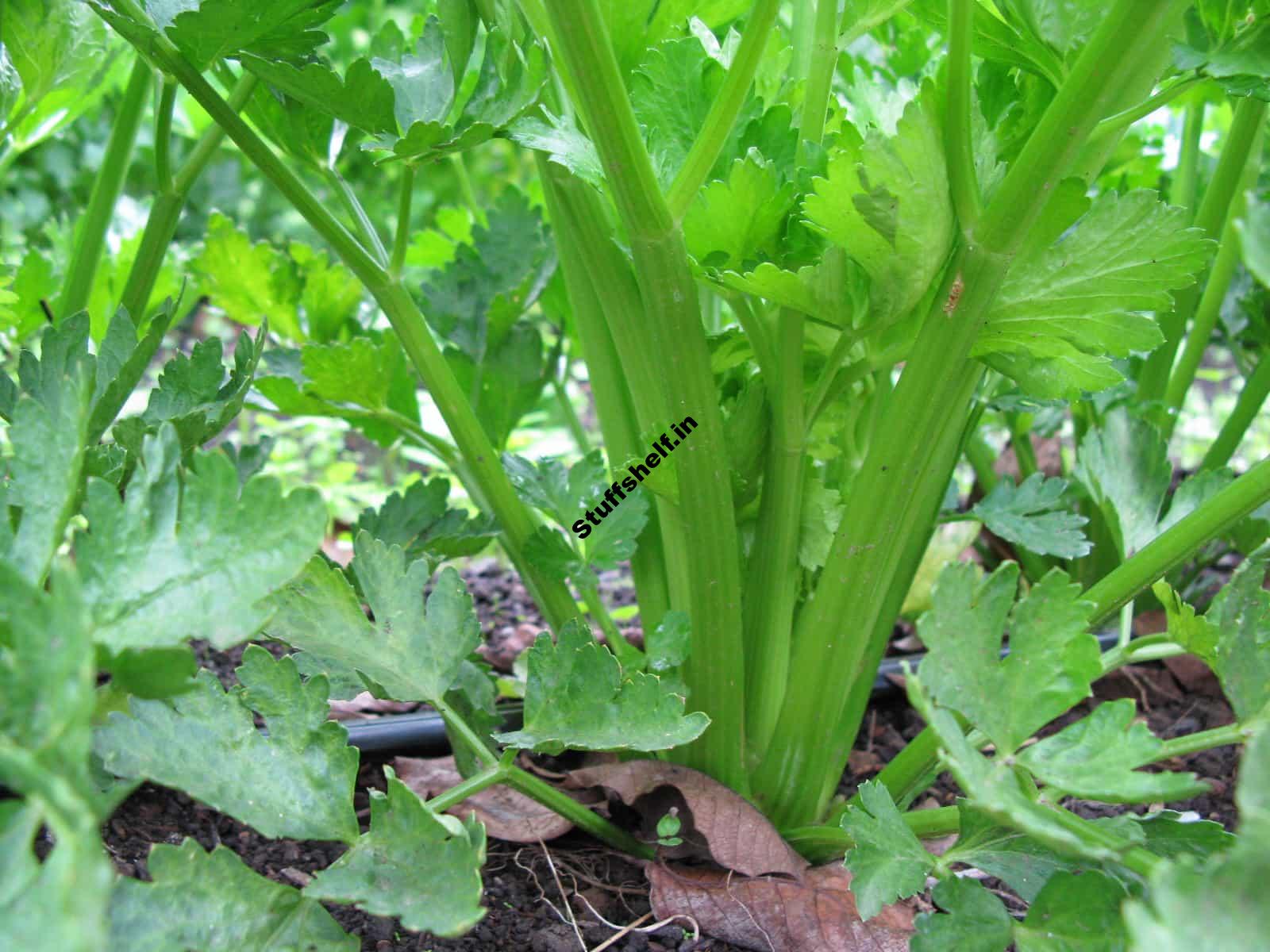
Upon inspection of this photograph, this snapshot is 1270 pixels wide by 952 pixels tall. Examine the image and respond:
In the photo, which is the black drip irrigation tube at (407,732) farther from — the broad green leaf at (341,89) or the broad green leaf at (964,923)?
the broad green leaf at (341,89)

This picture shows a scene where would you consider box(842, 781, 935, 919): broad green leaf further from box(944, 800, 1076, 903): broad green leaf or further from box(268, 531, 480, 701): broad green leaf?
box(268, 531, 480, 701): broad green leaf

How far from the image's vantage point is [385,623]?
702mm

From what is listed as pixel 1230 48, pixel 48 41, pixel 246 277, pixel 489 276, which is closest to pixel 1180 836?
pixel 1230 48

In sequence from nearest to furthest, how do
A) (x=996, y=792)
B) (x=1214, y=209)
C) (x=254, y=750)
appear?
(x=996, y=792) → (x=254, y=750) → (x=1214, y=209)

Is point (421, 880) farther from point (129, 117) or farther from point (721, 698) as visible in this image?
point (129, 117)

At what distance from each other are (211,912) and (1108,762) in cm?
44

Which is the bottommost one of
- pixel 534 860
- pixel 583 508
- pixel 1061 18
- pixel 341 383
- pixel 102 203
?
pixel 534 860

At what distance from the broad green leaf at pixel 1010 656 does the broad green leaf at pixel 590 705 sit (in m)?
0.16

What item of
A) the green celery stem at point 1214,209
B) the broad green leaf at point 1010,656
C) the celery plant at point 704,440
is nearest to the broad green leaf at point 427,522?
the celery plant at point 704,440

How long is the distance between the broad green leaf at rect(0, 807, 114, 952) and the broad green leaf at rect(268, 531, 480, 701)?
28 centimetres

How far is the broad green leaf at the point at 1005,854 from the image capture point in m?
0.63

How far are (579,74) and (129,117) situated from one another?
20.6 inches

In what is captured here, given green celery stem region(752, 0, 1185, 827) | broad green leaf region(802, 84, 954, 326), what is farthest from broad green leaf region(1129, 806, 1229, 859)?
broad green leaf region(802, 84, 954, 326)

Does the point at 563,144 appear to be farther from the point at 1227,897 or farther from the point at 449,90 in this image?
the point at 1227,897
